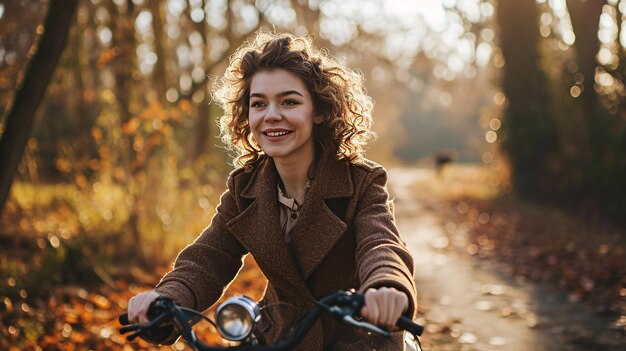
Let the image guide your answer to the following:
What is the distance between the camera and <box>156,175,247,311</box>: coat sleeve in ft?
7.92

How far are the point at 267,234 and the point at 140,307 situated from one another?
2.08ft

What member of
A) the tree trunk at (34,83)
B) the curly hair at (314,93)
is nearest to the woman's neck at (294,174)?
the curly hair at (314,93)

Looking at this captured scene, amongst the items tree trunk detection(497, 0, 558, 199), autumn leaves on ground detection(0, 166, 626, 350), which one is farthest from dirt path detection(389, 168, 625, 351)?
tree trunk detection(497, 0, 558, 199)

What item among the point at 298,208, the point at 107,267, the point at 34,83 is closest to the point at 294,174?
the point at 298,208

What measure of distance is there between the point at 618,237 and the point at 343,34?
35.6 ft

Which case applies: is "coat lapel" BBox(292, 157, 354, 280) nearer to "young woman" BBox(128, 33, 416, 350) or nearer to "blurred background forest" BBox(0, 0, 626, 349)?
"young woman" BBox(128, 33, 416, 350)

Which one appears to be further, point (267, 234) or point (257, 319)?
point (267, 234)

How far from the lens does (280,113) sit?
101 inches

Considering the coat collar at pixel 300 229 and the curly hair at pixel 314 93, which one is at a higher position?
the curly hair at pixel 314 93

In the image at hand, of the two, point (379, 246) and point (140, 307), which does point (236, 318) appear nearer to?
point (140, 307)

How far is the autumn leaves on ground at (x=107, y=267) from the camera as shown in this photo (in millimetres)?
5051

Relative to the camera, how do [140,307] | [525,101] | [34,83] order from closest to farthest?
[140,307] < [34,83] < [525,101]

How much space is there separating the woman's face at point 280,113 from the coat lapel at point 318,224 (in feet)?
0.60

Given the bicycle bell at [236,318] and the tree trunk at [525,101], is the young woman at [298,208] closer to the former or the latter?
the bicycle bell at [236,318]
